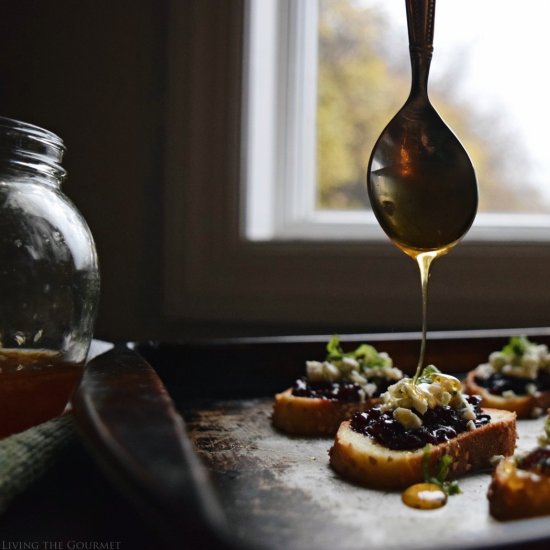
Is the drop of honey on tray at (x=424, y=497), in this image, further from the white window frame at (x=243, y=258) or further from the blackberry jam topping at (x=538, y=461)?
the white window frame at (x=243, y=258)

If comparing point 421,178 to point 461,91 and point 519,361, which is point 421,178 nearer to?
point 519,361

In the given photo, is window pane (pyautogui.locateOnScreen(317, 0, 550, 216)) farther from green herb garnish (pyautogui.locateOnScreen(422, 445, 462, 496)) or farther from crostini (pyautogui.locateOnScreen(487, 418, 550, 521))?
crostini (pyautogui.locateOnScreen(487, 418, 550, 521))

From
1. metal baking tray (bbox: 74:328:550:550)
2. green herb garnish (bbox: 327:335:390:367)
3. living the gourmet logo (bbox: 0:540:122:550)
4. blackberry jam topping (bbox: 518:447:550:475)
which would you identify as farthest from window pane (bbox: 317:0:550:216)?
living the gourmet logo (bbox: 0:540:122:550)

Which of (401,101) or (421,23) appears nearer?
(421,23)

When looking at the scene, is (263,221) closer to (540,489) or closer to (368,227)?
(368,227)

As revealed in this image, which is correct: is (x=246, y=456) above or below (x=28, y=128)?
below

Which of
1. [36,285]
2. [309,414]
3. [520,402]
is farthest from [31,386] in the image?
[520,402]
